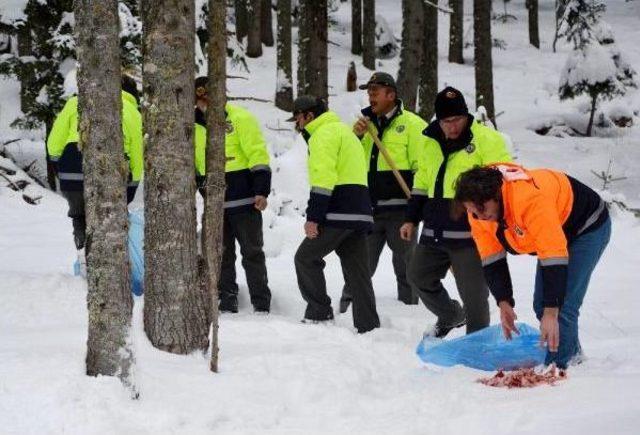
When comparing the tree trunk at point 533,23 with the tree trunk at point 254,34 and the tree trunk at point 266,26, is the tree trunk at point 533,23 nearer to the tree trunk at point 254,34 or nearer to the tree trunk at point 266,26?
the tree trunk at point 266,26

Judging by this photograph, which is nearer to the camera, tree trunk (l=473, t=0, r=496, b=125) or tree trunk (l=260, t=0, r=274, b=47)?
tree trunk (l=473, t=0, r=496, b=125)

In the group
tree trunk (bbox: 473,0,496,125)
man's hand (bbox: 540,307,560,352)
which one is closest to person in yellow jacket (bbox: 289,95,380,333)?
man's hand (bbox: 540,307,560,352)

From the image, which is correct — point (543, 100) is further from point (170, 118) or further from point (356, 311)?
point (170, 118)

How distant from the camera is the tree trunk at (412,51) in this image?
14.0 meters

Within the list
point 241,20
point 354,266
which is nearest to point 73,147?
point 354,266

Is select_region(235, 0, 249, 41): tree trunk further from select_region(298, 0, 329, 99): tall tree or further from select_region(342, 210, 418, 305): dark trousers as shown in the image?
select_region(342, 210, 418, 305): dark trousers

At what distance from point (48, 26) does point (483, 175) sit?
31.6ft

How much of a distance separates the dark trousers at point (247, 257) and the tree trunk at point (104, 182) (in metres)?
2.92

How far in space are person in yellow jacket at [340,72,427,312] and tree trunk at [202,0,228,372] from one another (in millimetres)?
2598

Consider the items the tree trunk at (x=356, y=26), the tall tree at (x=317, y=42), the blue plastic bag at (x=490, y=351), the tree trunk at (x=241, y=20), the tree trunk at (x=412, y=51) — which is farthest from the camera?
the tree trunk at (x=356, y=26)

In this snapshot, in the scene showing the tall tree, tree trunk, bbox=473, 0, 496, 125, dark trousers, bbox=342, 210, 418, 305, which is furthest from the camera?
tree trunk, bbox=473, 0, 496, 125

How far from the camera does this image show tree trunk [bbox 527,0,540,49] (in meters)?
29.9

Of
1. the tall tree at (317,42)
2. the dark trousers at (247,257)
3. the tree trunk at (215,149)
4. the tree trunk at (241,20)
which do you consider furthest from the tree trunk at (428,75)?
the tree trunk at (215,149)

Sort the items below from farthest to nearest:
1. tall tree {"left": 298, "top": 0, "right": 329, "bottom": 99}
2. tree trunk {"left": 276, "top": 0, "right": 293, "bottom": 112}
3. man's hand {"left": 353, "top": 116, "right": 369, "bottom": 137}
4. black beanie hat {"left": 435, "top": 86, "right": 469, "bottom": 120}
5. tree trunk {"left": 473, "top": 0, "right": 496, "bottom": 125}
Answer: tree trunk {"left": 276, "top": 0, "right": 293, "bottom": 112} < tree trunk {"left": 473, "top": 0, "right": 496, "bottom": 125} < tall tree {"left": 298, "top": 0, "right": 329, "bottom": 99} < man's hand {"left": 353, "top": 116, "right": 369, "bottom": 137} < black beanie hat {"left": 435, "top": 86, "right": 469, "bottom": 120}
